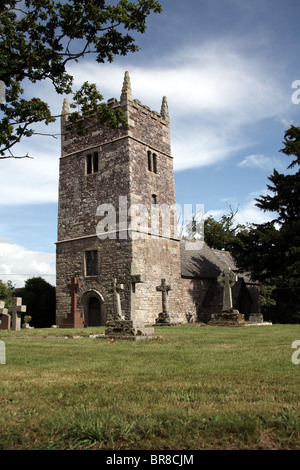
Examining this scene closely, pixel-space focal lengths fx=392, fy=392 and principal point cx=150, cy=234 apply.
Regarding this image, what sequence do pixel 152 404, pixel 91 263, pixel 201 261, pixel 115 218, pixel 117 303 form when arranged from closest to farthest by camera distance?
pixel 152 404 < pixel 117 303 < pixel 115 218 < pixel 91 263 < pixel 201 261

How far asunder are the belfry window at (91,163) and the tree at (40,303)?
30.0ft

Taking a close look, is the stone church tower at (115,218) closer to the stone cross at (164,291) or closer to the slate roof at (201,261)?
the stone cross at (164,291)

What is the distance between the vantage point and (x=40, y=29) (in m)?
8.78

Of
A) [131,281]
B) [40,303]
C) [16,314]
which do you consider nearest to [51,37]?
[131,281]

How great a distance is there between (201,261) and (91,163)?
1096cm

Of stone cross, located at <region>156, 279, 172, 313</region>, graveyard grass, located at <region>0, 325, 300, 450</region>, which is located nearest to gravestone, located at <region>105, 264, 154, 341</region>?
graveyard grass, located at <region>0, 325, 300, 450</region>

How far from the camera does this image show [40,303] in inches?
1069

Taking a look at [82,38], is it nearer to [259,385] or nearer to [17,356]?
[17,356]

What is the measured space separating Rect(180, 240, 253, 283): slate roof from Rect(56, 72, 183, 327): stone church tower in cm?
192

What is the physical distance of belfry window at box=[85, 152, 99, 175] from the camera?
2431 centimetres

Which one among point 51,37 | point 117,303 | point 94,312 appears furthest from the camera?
point 94,312

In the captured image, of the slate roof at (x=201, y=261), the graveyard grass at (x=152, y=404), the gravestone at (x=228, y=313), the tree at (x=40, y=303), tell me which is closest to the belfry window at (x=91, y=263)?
the tree at (x=40, y=303)

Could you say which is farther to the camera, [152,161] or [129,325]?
[152,161]

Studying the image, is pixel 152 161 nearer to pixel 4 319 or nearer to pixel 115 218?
pixel 115 218
